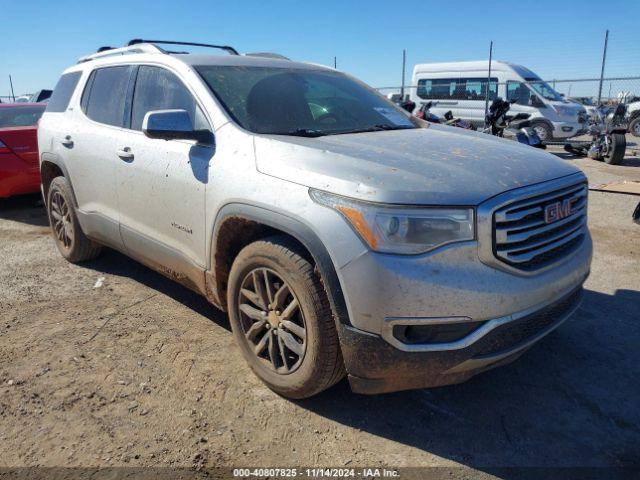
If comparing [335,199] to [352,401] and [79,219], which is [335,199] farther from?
[79,219]

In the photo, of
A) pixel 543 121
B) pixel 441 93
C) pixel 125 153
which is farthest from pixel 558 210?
pixel 441 93

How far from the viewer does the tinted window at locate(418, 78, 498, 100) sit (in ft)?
53.2

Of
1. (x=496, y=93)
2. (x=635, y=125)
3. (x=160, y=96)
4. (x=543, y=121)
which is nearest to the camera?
(x=160, y=96)

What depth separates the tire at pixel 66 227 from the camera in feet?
14.4

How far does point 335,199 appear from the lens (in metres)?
2.17

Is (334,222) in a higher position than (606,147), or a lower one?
higher

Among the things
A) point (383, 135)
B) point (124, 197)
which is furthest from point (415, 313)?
point (124, 197)

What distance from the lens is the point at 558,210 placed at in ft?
7.98

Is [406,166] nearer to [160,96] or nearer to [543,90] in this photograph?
[160,96]

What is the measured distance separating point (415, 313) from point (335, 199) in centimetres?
59

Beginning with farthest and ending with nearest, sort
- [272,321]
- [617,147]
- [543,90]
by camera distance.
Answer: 1. [543,90]
2. [617,147]
3. [272,321]

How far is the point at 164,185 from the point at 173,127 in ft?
1.51

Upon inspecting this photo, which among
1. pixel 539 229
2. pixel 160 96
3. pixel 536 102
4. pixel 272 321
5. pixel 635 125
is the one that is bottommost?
pixel 635 125

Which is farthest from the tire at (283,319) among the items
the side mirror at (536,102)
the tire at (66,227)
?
the side mirror at (536,102)
